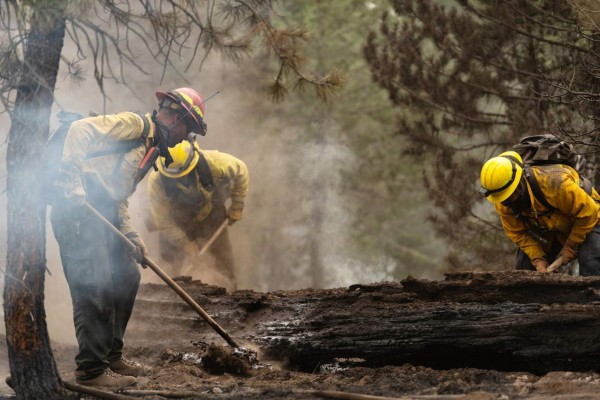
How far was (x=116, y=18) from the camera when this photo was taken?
273 inches

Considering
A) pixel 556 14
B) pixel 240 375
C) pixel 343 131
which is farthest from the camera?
pixel 343 131

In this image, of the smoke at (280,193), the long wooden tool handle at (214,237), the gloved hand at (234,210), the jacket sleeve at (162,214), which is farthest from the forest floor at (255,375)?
the smoke at (280,193)

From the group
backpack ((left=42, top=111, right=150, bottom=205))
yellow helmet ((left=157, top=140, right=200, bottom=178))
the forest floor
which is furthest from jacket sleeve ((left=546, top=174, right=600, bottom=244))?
yellow helmet ((left=157, top=140, right=200, bottom=178))

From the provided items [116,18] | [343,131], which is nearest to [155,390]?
[116,18]

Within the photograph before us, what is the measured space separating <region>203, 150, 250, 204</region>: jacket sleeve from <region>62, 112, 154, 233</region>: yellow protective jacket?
4.74 meters

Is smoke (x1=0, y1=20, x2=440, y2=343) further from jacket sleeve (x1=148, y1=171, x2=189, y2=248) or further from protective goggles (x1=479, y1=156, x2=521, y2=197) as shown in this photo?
protective goggles (x1=479, y1=156, x2=521, y2=197)

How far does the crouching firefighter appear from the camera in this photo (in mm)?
6609

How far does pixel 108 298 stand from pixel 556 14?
772 centimetres

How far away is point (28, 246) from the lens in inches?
226

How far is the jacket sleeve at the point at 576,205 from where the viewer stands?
7.87 meters

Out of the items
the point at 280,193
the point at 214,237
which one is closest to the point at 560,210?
the point at 214,237

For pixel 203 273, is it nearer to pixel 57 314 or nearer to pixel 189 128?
pixel 57 314

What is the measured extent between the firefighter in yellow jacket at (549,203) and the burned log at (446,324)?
1.02 m

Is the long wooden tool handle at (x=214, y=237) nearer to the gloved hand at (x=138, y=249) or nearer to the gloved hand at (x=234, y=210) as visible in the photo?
the gloved hand at (x=234, y=210)
